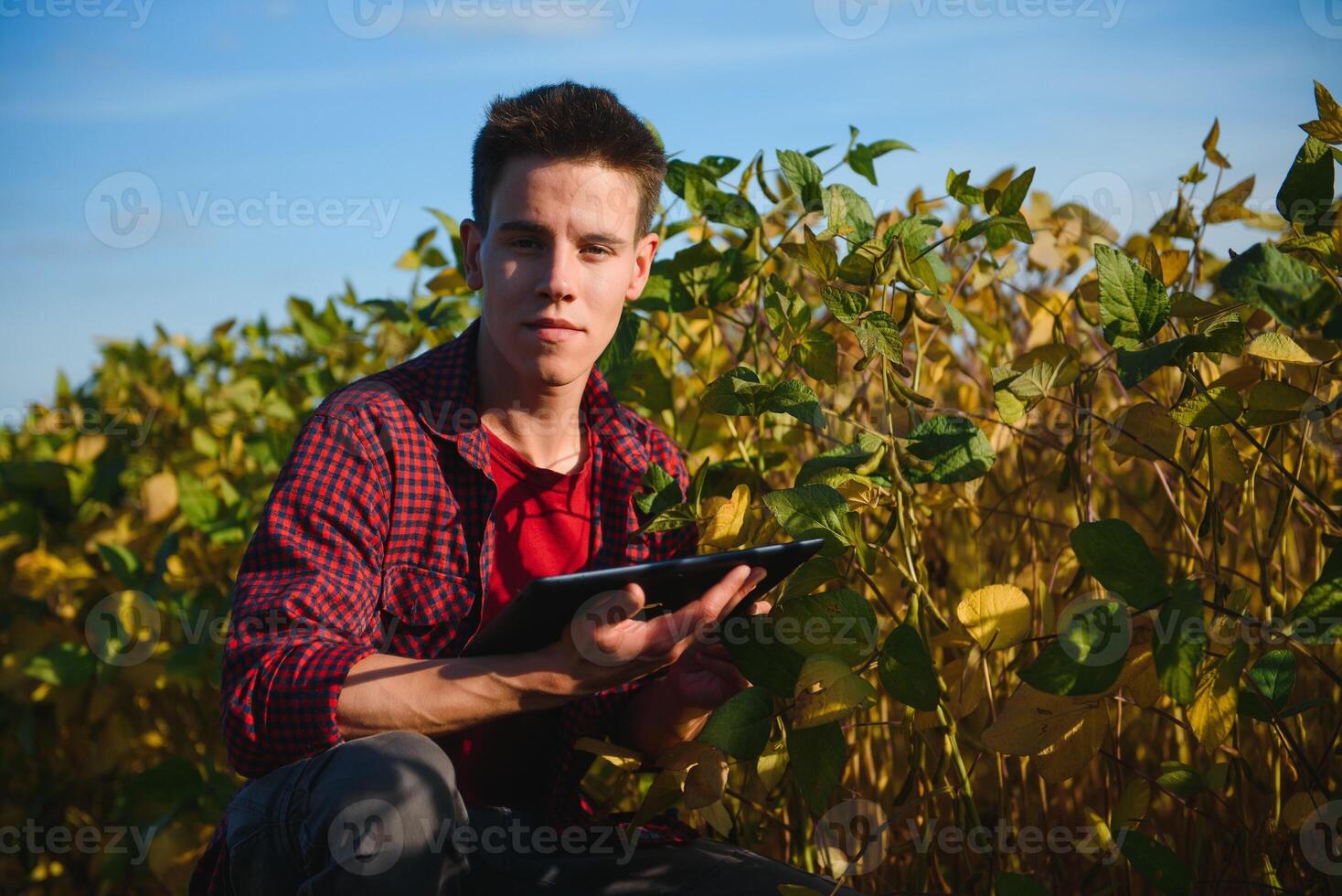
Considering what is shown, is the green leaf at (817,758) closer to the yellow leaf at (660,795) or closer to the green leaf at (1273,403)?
the yellow leaf at (660,795)

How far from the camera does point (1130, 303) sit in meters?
1.12

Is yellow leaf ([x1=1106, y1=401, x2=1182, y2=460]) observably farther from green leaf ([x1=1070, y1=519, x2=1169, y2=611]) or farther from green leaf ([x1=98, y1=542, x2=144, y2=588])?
green leaf ([x1=98, y1=542, x2=144, y2=588])

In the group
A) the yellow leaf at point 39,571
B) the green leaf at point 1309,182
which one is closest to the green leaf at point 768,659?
the green leaf at point 1309,182

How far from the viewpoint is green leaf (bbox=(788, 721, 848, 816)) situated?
3.82ft

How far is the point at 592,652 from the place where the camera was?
1.25 metres

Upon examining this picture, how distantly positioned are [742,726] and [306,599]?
543 mm

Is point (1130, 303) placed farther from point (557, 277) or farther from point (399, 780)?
point (399, 780)

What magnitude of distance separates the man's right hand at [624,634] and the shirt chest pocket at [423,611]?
0.32 m

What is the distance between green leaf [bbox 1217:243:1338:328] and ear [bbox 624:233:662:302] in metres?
0.94

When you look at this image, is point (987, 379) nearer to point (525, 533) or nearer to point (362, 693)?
point (525, 533)

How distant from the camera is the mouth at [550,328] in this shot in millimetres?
1573

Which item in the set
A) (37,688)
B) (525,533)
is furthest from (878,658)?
(37,688)

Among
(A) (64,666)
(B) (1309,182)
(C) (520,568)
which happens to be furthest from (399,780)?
(A) (64,666)

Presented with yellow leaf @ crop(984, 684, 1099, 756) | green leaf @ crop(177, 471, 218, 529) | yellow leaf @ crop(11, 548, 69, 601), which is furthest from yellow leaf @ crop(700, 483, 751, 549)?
yellow leaf @ crop(11, 548, 69, 601)
